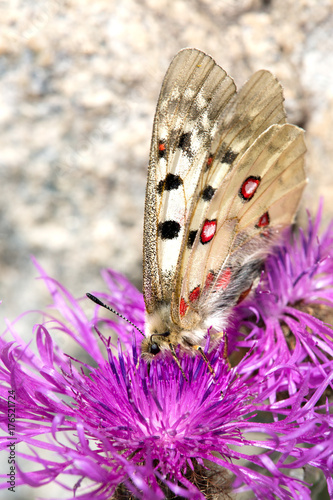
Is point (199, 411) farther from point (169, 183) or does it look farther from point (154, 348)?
point (169, 183)

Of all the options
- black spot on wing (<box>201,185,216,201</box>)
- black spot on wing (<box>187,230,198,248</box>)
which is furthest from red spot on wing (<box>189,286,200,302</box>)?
black spot on wing (<box>201,185,216,201</box>)

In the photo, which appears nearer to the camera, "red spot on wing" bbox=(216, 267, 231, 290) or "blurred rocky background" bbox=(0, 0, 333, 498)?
"red spot on wing" bbox=(216, 267, 231, 290)

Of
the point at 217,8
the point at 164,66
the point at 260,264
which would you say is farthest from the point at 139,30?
the point at 260,264

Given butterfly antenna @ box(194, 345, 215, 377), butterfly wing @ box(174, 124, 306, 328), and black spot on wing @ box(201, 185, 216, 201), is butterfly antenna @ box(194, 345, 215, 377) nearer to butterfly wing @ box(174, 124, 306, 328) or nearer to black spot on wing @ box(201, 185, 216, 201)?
butterfly wing @ box(174, 124, 306, 328)

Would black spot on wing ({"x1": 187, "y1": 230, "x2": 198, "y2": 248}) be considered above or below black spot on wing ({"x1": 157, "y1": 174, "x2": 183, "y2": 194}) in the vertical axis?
below

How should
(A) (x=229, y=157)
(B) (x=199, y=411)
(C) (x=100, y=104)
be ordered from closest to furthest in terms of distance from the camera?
(B) (x=199, y=411)
(A) (x=229, y=157)
(C) (x=100, y=104)

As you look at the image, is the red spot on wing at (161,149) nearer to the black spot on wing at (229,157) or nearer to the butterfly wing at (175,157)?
the butterfly wing at (175,157)

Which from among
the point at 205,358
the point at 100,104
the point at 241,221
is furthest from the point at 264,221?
the point at 100,104

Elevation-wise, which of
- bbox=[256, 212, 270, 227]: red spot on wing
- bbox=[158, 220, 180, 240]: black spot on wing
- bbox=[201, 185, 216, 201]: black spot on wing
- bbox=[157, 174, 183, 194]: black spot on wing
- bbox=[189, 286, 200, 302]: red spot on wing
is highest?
bbox=[157, 174, 183, 194]: black spot on wing
